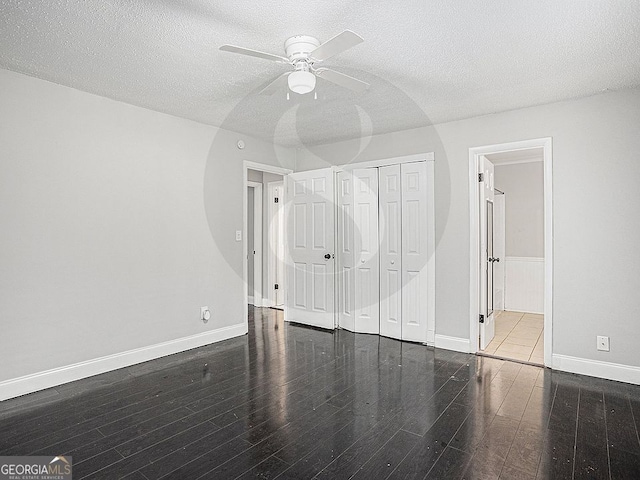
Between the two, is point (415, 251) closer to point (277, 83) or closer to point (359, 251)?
point (359, 251)

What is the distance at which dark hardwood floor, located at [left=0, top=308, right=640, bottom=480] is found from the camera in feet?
6.73

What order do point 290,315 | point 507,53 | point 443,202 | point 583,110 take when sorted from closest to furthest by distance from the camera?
point 507,53
point 583,110
point 443,202
point 290,315

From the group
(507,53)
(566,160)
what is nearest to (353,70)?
(507,53)

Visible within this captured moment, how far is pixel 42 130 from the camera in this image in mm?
3037

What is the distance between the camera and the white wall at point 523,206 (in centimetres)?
585

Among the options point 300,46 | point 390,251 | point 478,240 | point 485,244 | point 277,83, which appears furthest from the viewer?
point 390,251

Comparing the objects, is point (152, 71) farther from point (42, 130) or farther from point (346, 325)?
point (346, 325)

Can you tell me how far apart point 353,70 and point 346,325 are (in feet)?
10.4

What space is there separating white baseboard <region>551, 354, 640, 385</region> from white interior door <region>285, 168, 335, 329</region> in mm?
2490

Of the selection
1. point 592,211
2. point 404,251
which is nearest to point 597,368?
point 592,211

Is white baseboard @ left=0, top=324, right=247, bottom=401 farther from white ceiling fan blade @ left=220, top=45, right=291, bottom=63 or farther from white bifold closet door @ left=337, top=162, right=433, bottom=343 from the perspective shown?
white ceiling fan blade @ left=220, top=45, right=291, bottom=63

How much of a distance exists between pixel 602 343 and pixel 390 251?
217 cm

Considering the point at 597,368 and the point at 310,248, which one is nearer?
the point at 597,368

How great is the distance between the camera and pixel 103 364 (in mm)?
3406
